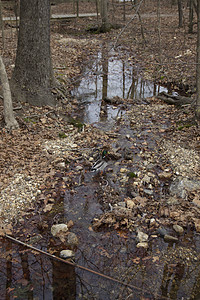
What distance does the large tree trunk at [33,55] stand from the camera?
8539 mm

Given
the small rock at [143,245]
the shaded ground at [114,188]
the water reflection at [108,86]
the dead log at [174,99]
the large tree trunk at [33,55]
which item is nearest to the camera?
the shaded ground at [114,188]

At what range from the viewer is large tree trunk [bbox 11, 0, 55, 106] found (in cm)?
854

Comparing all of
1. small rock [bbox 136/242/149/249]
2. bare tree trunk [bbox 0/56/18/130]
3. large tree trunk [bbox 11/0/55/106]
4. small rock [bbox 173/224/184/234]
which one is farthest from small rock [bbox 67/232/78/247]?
large tree trunk [bbox 11/0/55/106]

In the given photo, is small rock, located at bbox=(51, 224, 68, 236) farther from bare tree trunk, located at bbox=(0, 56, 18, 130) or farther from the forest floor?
bare tree trunk, located at bbox=(0, 56, 18, 130)

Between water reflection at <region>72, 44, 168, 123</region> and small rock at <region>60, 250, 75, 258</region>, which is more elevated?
water reflection at <region>72, 44, 168, 123</region>

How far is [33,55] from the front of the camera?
8812 millimetres

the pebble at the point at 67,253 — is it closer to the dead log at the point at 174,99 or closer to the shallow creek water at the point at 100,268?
the shallow creek water at the point at 100,268

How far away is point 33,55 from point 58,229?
6.13 m

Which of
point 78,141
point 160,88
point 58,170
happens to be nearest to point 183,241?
point 58,170

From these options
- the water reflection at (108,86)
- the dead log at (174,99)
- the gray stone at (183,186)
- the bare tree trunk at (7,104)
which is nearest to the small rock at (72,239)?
the gray stone at (183,186)

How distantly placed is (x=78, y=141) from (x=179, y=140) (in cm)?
281

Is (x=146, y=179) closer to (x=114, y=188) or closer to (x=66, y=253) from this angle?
(x=114, y=188)

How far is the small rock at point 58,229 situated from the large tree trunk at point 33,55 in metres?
5.25

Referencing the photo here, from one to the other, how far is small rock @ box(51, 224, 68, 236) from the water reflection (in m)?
4.99
